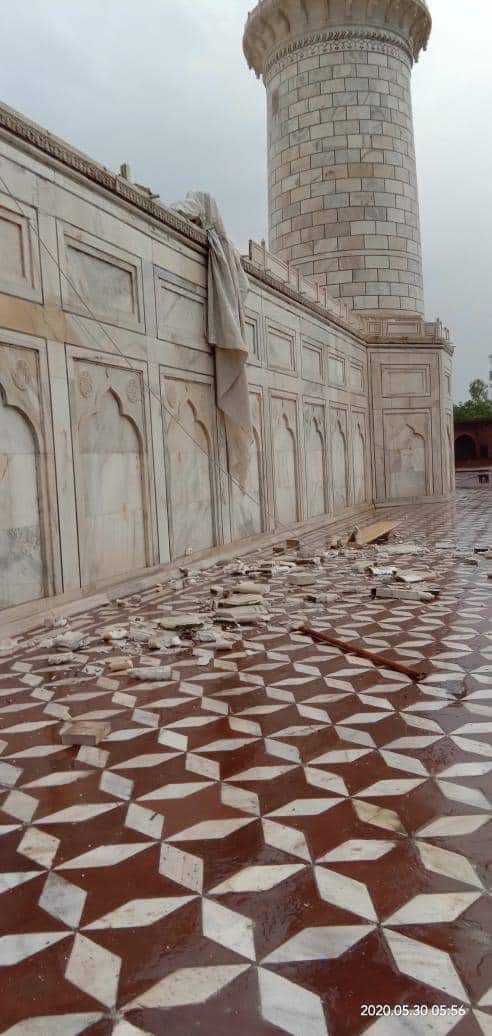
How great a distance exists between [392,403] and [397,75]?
5.68m

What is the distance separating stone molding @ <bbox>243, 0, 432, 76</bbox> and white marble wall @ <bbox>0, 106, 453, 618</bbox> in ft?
22.0

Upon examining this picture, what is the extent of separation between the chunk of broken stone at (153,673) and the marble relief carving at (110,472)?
1.57m

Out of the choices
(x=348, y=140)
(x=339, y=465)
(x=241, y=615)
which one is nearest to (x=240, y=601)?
(x=241, y=615)

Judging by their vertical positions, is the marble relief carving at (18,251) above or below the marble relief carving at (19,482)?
above

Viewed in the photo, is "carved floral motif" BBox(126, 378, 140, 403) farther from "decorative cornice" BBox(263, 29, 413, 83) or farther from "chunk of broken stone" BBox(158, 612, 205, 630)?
"decorative cornice" BBox(263, 29, 413, 83)

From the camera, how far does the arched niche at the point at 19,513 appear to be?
4035 mm

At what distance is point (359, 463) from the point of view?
39.8 ft

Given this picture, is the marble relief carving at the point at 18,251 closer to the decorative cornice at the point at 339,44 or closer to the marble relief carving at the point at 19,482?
the marble relief carving at the point at 19,482

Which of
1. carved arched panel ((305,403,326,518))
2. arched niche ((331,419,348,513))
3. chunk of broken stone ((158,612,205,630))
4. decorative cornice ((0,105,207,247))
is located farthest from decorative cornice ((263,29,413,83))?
chunk of broken stone ((158,612,205,630))

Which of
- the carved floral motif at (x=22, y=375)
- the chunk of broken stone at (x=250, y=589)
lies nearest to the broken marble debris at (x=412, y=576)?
the chunk of broken stone at (x=250, y=589)

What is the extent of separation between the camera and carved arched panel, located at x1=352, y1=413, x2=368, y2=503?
1182cm

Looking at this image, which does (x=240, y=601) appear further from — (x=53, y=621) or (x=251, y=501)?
(x=251, y=501)

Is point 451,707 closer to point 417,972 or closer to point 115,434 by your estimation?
point 417,972

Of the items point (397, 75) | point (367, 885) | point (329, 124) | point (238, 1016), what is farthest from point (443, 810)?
point (397, 75)
